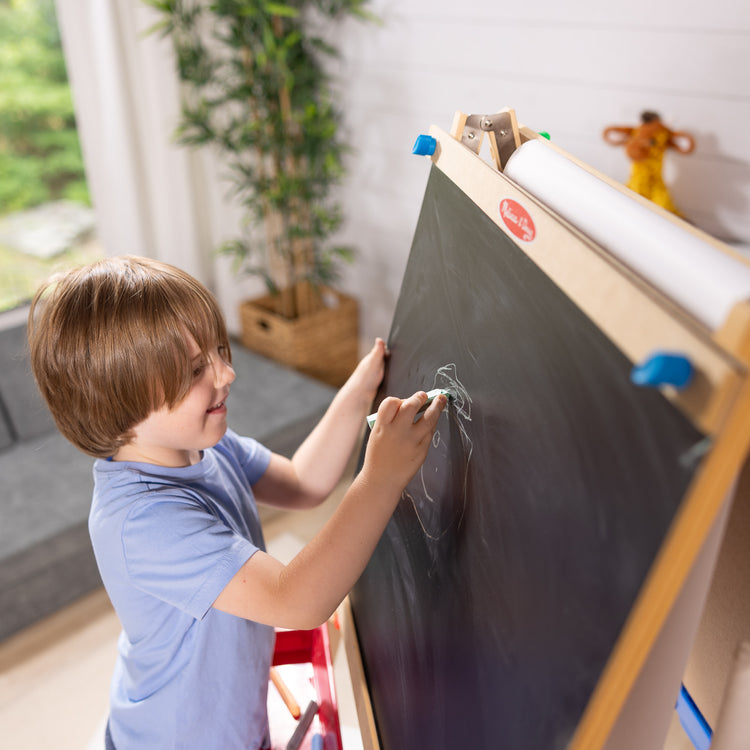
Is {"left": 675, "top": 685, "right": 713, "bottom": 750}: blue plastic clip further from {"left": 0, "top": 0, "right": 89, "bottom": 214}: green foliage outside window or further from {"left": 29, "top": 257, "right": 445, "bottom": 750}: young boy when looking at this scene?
{"left": 0, "top": 0, "right": 89, "bottom": 214}: green foliage outside window

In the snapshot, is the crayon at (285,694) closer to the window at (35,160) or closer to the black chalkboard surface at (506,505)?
the black chalkboard surface at (506,505)

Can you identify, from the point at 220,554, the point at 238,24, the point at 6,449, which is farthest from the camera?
the point at 238,24

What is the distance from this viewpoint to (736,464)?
1.09ft

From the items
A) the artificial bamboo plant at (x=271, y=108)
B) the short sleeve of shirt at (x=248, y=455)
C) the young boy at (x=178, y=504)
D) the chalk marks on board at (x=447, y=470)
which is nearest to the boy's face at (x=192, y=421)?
the young boy at (x=178, y=504)

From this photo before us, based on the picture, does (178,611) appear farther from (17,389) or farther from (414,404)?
(17,389)

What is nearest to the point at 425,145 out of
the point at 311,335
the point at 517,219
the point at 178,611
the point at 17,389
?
the point at 517,219

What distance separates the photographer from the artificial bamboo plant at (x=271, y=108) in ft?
7.55

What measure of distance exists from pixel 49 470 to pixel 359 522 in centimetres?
164

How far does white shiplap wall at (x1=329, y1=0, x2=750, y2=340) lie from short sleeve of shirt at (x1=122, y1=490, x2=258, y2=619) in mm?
1545

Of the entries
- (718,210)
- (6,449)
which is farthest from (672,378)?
(6,449)

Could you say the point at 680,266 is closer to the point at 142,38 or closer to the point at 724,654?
the point at 724,654

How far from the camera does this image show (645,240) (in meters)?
0.43

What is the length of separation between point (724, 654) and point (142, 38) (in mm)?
2523

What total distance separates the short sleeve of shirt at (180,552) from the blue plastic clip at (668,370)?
519 mm
